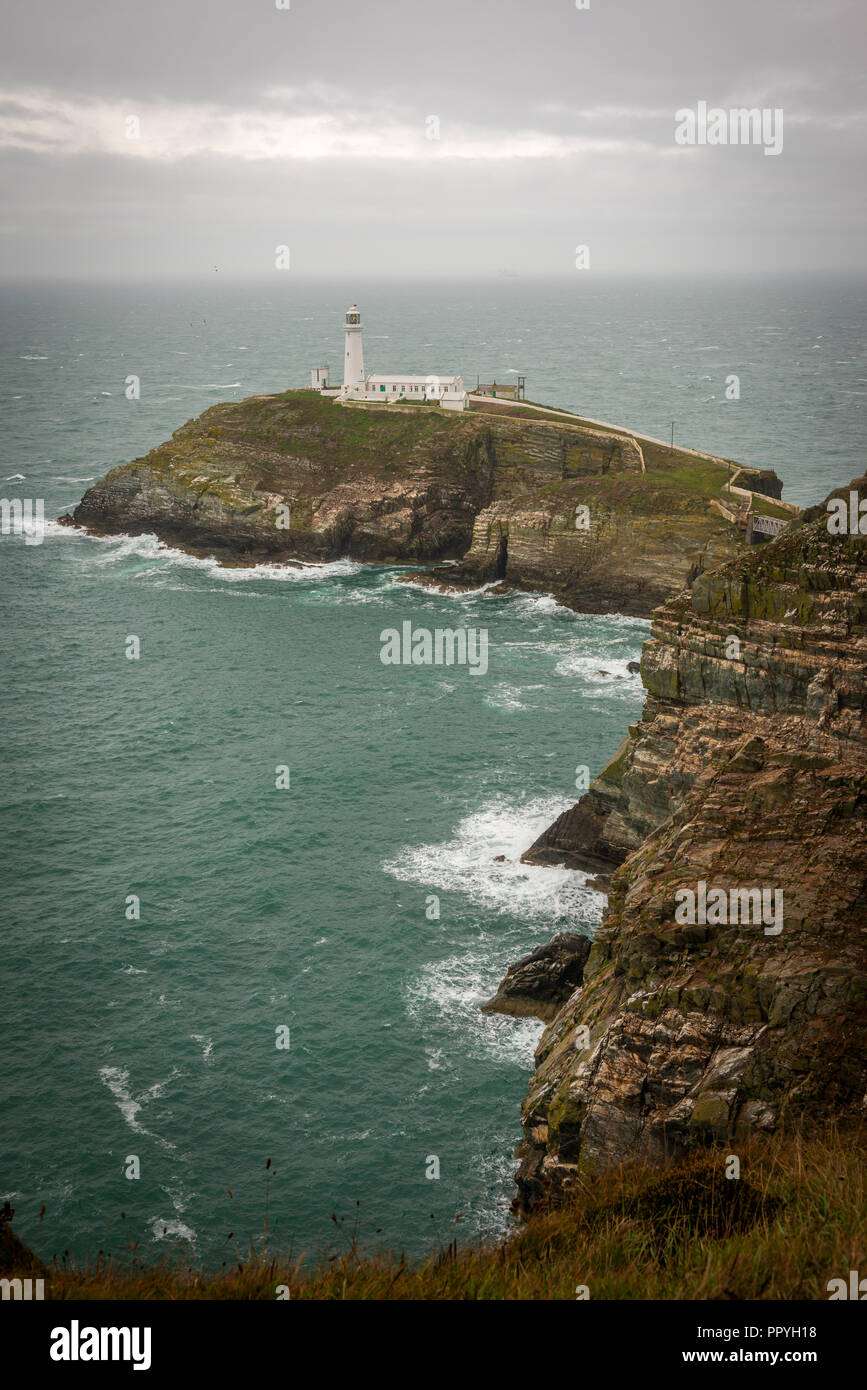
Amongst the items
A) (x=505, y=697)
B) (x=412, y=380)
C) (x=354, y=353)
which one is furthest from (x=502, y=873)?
(x=354, y=353)

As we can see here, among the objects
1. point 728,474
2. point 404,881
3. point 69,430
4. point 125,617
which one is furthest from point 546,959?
point 69,430

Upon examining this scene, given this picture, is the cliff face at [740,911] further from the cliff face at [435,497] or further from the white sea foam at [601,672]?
the cliff face at [435,497]

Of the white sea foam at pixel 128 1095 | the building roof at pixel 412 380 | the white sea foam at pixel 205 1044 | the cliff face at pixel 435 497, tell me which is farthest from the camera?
the building roof at pixel 412 380

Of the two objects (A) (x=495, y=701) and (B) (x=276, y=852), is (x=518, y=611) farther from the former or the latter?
(B) (x=276, y=852)

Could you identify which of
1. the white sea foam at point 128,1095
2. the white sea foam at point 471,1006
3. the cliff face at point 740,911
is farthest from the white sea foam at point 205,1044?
the cliff face at point 740,911

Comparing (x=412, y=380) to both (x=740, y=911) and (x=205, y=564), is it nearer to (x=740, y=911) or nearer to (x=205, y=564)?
(x=205, y=564)
